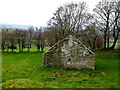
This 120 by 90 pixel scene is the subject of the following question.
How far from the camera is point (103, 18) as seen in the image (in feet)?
118

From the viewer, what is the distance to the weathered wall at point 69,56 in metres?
16.2

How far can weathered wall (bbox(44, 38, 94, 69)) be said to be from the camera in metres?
16.2

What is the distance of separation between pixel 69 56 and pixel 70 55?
0.17 metres

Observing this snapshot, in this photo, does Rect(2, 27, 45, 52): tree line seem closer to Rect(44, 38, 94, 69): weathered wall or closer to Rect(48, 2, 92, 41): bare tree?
Rect(48, 2, 92, 41): bare tree

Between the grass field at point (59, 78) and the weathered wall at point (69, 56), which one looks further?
the weathered wall at point (69, 56)

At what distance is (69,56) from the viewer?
16703 mm

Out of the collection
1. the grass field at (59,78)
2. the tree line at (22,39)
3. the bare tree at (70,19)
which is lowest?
the grass field at (59,78)

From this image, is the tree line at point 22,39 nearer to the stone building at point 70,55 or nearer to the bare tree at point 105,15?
the bare tree at point 105,15

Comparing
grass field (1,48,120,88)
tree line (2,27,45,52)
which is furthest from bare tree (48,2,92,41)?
grass field (1,48,120,88)

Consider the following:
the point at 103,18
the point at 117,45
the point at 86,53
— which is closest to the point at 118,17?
the point at 103,18

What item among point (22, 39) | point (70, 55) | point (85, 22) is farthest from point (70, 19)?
point (70, 55)

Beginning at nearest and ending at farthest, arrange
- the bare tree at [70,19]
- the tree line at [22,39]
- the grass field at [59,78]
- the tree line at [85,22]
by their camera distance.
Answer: the grass field at [59,78], the tree line at [85,22], the bare tree at [70,19], the tree line at [22,39]

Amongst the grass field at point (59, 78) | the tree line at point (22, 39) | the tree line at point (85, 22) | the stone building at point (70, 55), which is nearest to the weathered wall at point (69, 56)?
the stone building at point (70, 55)

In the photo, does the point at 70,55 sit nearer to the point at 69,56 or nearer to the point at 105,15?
the point at 69,56
